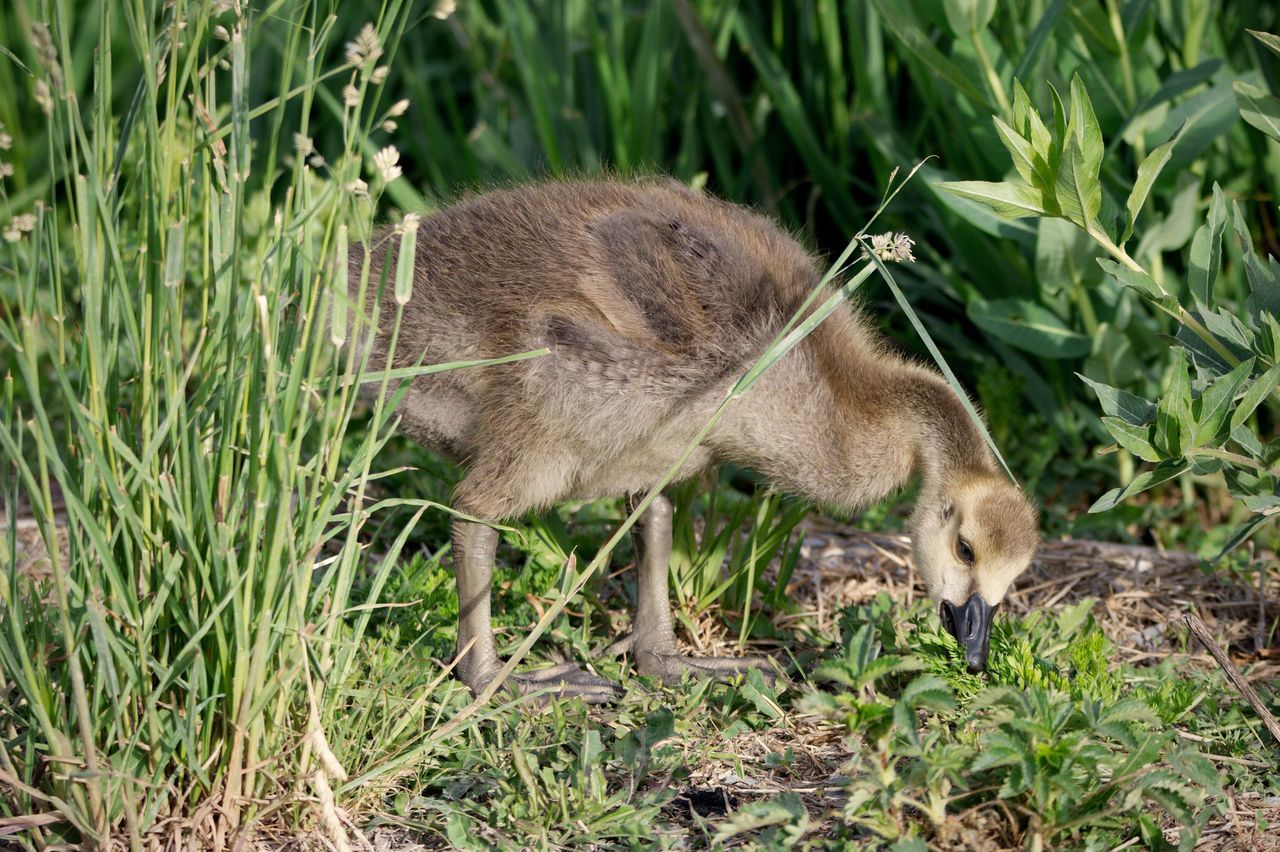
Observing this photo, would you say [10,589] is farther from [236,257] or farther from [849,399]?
[849,399]

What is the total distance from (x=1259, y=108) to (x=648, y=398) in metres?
1.51

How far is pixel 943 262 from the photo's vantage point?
460cm

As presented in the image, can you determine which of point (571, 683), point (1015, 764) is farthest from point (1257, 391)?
point (571, 683)

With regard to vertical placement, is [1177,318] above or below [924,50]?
below

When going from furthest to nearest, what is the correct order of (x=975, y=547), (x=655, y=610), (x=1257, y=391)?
(x=655, y=610) < (x=975, y=547) < (x=1257, y=391)

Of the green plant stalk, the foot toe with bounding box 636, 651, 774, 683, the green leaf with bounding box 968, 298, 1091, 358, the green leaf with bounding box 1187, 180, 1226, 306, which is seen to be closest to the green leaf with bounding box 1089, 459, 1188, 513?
the green plant stalk

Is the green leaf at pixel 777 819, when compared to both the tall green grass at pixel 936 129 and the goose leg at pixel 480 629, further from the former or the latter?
the tall green grass at pixel 936 129

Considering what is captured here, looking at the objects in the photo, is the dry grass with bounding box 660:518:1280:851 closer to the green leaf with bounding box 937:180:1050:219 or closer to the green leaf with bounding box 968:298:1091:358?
the green leaf with bounding box 968:298:1091:358

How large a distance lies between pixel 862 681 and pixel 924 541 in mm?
1048

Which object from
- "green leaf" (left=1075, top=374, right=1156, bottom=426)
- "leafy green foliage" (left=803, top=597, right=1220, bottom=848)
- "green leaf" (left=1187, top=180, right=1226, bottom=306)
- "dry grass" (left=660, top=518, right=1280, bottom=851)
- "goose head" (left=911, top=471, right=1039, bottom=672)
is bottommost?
"dry grass" (left=660, top=518, right=1280, bottom=851)

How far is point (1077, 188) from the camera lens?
260 cm

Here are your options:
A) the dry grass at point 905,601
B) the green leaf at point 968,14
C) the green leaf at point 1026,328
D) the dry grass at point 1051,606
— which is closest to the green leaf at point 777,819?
the dry grass at point 905,601

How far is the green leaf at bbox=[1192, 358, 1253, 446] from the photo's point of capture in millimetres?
2518

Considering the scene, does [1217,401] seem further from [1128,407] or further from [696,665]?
[696,665]
